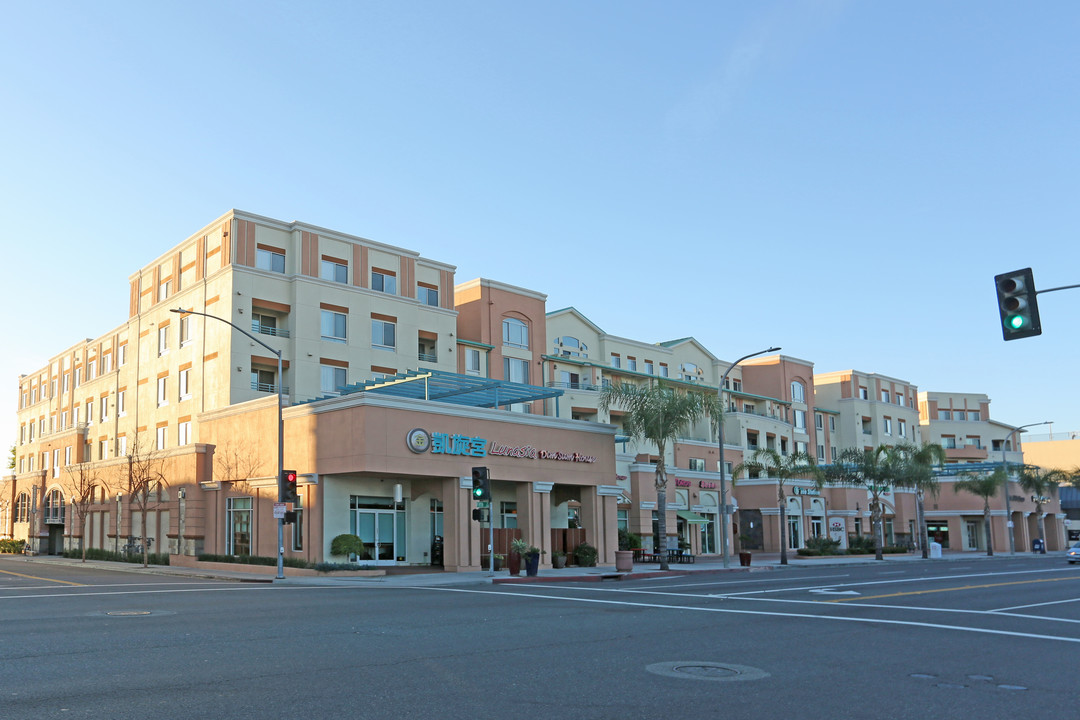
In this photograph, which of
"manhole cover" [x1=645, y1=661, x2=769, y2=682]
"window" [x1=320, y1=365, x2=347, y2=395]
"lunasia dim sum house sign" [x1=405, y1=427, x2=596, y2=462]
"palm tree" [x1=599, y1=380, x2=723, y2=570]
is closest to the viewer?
"manhole cover" [x1=645, y1=661, x2=769, y2=682]

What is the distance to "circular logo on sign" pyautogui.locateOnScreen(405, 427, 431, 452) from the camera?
35156mm

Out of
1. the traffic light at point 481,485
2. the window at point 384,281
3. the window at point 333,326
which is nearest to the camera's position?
the traffic light at point 481,485

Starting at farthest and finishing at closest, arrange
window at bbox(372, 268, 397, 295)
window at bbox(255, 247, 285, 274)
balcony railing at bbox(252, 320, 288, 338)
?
window at bbox(372, 268, 397, 295) → window at bbox(255, 247, 285, 274) → balcony railing at bbox(252, 320, 288, 338)

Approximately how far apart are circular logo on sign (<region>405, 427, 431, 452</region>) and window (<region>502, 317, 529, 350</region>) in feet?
79.5

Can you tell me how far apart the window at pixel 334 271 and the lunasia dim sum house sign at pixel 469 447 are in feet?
55.2

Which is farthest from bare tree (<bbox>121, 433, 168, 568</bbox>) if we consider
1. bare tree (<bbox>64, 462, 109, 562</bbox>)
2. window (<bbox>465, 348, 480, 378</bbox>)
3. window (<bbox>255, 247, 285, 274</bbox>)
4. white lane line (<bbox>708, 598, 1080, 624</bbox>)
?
white lane line (<bbox>708, 598, 1080, 624</bbox>)

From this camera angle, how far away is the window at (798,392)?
8400 centimetres

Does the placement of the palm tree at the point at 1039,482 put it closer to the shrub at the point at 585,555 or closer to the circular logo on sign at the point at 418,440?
the shrub at the point at 585,555

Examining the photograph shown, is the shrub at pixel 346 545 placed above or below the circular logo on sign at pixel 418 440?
below

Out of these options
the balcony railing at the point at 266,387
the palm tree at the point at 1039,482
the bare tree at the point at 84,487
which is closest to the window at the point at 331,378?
the balcony railing at the point at 266,387

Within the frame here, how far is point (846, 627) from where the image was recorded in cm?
1571

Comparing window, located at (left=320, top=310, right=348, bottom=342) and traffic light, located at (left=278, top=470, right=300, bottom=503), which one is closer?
traffic light, located at (left=278, top=470, right=300, bottom=503)

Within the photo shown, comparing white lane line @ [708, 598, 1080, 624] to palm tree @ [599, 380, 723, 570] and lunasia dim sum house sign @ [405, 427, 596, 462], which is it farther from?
lunasia dim sum house sign @ [405, 427, 596, 462]

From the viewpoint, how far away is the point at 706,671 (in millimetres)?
11102
